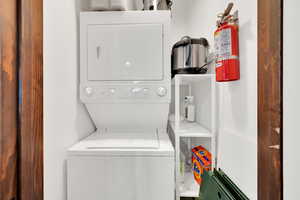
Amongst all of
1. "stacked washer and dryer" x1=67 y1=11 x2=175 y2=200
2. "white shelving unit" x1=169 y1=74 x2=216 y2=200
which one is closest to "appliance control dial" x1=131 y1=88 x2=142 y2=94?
"stacked washer and dryer" x1=67 y1=11 x2=175 y2=200

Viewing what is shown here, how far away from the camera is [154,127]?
2.00 metres

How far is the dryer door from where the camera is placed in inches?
61.7

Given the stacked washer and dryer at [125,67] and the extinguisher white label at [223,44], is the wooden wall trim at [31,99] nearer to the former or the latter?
the stacked washer and dryer at [125,67]

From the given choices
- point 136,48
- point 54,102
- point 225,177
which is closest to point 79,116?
point 54,102

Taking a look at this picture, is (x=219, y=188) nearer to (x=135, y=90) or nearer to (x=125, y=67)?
(x=135, y=90)

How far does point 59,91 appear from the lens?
50.5 inches

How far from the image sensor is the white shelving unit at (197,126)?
1.53 m

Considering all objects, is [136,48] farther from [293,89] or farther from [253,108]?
[293,89]

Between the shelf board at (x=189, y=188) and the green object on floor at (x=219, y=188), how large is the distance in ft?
0.57

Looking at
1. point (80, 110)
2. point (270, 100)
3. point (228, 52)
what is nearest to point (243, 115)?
point (270, 100)

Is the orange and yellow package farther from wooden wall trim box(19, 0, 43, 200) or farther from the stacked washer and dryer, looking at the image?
wooden wall trim box(19, 0, 43, 200)

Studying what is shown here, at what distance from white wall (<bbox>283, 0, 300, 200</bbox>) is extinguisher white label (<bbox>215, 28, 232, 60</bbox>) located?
1.32 feet

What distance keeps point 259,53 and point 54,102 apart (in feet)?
5.07

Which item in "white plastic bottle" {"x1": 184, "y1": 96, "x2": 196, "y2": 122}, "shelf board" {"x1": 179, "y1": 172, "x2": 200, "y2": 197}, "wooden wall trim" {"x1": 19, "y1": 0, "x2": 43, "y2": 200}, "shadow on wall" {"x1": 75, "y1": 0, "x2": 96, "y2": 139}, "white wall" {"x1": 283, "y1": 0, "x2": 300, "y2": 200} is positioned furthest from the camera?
"white plastic bottle" {"x1": 184, "y1": 96, "x2": 196, "y2": 122}
